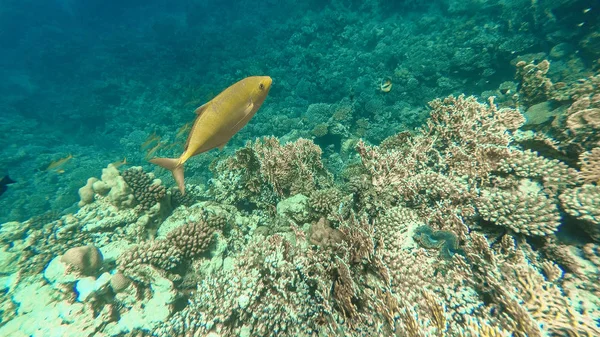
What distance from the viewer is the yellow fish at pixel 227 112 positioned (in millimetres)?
2258

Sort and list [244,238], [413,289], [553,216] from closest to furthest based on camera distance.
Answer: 1. [413,289]
2. [553,216]
3. [244,238]

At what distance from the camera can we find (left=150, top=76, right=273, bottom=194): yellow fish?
88.9 inches

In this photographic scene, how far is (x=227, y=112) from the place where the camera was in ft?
7.48

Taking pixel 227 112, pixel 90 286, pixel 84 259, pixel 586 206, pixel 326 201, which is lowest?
pixel 586 206

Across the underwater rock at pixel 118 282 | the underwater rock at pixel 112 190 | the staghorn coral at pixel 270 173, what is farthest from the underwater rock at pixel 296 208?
the underwater rock at pixel 112 190

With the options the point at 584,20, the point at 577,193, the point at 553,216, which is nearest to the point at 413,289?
the point at 553,216

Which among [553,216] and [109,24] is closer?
[553,216]

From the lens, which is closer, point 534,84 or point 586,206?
point 586,206

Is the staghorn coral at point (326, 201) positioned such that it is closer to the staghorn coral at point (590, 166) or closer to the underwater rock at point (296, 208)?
the underwater rock at point (296, 208)

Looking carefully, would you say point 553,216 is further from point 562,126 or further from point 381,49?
point 381,49

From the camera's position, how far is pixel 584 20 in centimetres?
959

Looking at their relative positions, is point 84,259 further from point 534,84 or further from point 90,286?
A: point 534,84

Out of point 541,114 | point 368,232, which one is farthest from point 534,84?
point 368,232

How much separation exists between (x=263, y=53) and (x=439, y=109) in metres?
20.2
